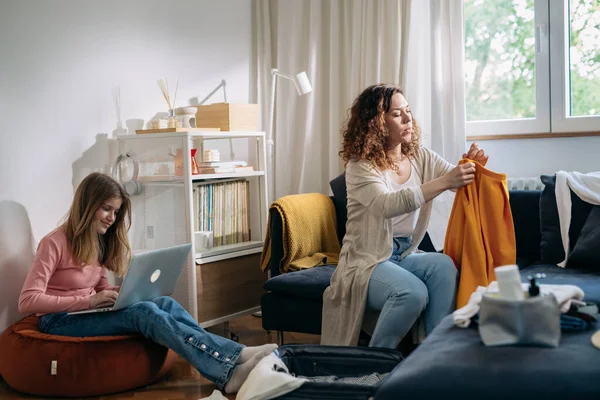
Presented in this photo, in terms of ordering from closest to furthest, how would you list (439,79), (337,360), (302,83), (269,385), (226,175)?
(269,385)
(337,360)
(226,175)
(439,79)
(302,83)

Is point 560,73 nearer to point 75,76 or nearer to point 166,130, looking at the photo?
point 166,130

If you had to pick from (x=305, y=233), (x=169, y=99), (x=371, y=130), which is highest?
(x=169, y=99)

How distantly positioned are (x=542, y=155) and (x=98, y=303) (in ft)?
7.37

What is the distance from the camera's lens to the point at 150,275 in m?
2.98

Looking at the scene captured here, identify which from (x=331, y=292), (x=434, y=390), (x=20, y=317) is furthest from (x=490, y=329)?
(x=20, y=317)

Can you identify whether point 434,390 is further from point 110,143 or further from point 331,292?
point 110,143

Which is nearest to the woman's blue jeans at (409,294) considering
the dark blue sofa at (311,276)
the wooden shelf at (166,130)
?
the dark blue sofa at (311,276)

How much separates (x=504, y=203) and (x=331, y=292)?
757 mm

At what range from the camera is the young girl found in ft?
9.52

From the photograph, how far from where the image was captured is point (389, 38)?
13.1ft

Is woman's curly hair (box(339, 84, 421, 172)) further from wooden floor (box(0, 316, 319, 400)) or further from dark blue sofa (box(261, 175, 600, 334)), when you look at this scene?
wooden floor (box(0, 316, 319, 400))

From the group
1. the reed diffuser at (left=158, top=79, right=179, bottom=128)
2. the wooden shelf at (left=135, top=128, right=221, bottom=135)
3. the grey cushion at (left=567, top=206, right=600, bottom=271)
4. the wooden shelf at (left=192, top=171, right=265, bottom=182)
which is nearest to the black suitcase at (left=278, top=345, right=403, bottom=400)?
the grey cushion at (left=567, top=206, right=600, bottom=271)

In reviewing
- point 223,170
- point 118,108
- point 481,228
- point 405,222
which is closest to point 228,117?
point 223,170

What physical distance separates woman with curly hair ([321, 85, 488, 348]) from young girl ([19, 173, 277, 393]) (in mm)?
401
